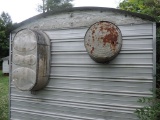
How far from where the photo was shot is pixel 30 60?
4.62m

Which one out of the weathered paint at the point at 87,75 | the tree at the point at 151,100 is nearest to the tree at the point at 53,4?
the tree at the point at 151,100

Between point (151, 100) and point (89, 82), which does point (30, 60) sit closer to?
point (89, 82)

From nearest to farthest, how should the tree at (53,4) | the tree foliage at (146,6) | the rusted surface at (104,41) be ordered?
the rusted surface at (104,41) < the tree foliage at (146,6) < the tree at (53,4)

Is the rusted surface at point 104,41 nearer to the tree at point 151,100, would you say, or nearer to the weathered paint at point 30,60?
the tree at point 151,100

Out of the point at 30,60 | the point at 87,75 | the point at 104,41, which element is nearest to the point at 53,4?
the point at 30,60

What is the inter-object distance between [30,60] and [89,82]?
1.49m

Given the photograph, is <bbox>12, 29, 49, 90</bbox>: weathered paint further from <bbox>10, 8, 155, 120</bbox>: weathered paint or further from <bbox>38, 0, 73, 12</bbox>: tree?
<bbox>38, 0, 73, 12</bbox>: tree

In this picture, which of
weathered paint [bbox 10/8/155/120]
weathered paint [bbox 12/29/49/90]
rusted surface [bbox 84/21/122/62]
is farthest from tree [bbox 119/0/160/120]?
weathered paint [bbox 12/29/49/90]

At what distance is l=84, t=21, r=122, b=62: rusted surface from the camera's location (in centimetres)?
400

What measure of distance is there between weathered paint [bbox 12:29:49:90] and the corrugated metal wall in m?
0.27

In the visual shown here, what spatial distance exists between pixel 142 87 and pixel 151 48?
815 millimetres

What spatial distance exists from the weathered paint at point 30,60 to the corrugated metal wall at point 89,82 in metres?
0.27

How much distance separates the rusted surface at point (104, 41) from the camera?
4.00 meters

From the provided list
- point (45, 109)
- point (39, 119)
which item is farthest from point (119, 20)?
point (39, 119)
